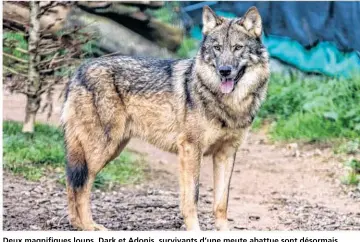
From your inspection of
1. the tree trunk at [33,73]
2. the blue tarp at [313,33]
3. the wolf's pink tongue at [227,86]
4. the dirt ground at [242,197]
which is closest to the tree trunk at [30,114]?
the tree trunk at [33,73]

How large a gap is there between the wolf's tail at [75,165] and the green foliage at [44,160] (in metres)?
1.26

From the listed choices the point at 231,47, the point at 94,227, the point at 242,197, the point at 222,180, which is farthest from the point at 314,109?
the point at 94,227

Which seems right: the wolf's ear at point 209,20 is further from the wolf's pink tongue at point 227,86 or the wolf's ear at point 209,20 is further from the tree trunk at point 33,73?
the tree trunk at point 33,73

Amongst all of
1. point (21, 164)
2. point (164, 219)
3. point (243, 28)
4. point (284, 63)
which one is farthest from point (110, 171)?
point (284, 63)

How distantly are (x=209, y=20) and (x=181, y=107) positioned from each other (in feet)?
2.01

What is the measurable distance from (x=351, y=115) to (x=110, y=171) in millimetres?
2630

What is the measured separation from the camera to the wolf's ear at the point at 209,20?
559cm

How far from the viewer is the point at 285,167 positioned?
820 centimetres

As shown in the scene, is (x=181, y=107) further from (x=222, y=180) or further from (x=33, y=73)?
(x=33, y=73)

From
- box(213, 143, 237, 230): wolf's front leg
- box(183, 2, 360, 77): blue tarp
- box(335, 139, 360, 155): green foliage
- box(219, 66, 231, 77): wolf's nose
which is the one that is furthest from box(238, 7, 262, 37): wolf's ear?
box(183, 2, 360, 77): blue tarp

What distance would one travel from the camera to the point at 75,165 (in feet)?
19.4

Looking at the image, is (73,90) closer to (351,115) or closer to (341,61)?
(351,115)

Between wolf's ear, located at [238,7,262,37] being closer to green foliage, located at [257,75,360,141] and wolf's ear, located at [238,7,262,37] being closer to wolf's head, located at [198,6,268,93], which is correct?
wolf's head, located at [198,6,268,93]

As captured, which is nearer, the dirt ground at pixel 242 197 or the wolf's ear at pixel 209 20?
the wolf's ear at pixel 209 20
